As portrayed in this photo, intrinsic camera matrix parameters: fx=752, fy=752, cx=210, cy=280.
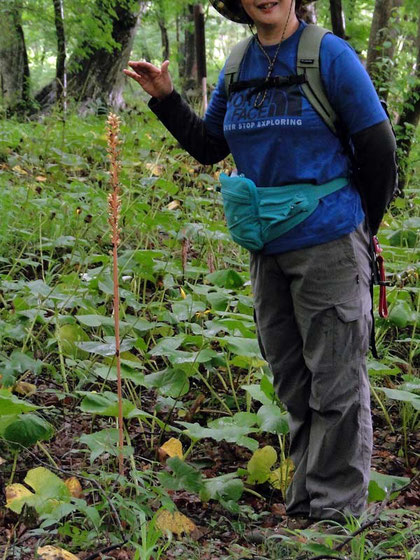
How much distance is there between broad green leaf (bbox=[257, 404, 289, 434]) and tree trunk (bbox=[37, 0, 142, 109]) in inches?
312

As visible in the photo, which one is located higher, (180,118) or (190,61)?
(190,61)

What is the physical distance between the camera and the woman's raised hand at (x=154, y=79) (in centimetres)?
283

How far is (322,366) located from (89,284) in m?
1.83

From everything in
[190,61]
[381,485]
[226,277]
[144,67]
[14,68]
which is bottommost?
[381,485]

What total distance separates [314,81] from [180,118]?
2.31 feet

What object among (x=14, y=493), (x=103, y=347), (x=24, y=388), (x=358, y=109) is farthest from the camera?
(x=24, y=388)

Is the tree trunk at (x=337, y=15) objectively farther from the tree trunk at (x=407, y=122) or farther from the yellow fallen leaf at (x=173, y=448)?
the yellow fallen leaf at (x=173, y=448)

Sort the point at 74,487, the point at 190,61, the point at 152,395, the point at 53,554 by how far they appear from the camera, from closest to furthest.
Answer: the point at 53,554, the point at 74,487, the point at 152,395, the point at 190,61

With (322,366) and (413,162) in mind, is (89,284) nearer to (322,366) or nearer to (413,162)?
(322,366)

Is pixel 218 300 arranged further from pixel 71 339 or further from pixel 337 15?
pixel 337 15

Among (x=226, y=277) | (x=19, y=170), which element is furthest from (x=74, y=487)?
(x=19, y=170)

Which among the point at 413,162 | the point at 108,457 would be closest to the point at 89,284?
the point at 108,457

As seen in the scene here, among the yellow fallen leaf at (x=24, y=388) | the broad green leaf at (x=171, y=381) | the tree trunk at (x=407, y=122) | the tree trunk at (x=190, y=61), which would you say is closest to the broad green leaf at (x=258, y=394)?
the broad green leaf at (x=171, y=381)

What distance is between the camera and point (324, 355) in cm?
256
